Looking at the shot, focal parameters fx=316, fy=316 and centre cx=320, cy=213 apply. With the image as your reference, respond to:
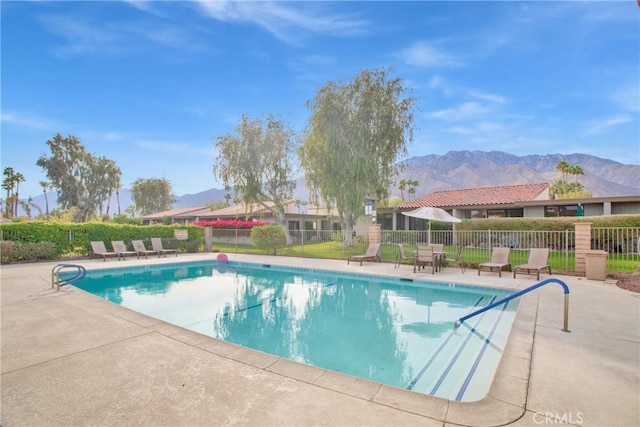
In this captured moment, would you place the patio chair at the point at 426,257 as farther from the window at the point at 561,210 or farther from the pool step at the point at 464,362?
the window at the point at 561,210

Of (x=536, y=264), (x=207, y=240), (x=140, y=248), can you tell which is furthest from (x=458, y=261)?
(x=140, y=248)

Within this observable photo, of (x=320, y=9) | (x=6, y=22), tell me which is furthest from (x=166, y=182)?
(x=320, y=9)

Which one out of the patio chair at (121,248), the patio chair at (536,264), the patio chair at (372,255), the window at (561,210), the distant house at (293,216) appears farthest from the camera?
the distant house at (293,216)

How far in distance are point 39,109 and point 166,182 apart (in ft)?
147

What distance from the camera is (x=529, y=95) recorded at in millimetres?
33656

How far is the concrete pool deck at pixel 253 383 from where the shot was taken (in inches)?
109

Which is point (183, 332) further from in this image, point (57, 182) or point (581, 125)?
point (581, 125)

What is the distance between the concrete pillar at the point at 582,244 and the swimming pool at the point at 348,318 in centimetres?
400

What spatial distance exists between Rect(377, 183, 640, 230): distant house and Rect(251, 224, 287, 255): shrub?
32.5 ft

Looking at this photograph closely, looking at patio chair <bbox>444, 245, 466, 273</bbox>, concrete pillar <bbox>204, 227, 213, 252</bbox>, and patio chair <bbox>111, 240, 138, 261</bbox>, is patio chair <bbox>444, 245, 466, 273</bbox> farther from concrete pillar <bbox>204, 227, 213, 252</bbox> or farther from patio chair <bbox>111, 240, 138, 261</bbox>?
patio chair <bbox>111, 240, 138, 261</bbox>

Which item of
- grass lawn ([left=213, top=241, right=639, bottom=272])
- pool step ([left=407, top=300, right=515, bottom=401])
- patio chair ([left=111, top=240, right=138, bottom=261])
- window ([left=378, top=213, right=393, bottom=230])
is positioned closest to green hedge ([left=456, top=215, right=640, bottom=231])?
grass lawn ([left=213, top=241, right=639, bottom=272])

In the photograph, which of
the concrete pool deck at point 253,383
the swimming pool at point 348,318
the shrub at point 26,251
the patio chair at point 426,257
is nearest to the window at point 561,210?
the patio chair at point 426,257

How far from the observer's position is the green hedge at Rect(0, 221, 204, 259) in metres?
15.7

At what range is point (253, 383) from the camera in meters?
3.39
